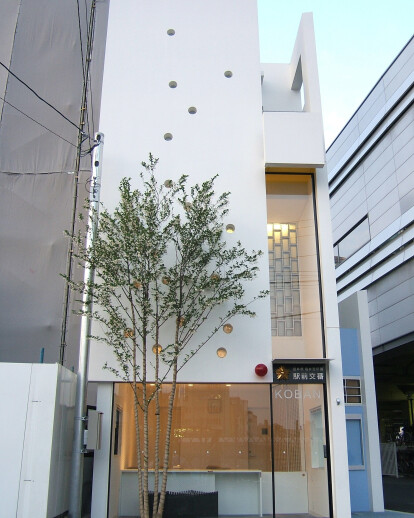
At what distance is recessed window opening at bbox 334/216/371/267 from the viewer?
25516 millimetres

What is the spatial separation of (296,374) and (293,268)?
7.05 feet

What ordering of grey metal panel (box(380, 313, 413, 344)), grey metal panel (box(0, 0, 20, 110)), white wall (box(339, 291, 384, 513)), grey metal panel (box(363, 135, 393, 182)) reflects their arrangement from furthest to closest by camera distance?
1. grey metal panel (box(363, 135, 393, 182))
2. grey metal panel (box(380, 313, 413, 344))
3. white wall (box(339, 291, 384, 513))
4. grey metal panel (box(0, 0, 20, 110))

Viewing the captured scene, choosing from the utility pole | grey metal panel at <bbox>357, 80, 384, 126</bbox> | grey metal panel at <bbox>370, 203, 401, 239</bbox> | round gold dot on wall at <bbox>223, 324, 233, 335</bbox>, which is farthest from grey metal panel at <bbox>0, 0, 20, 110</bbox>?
grey metal panel at <bbox>357, 80, 384, 126</bbox>

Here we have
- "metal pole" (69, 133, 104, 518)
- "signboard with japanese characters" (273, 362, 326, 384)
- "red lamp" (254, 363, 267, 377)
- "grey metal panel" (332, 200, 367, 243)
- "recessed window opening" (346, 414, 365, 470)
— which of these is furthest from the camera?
"grey metal panel" (332, 200, 367, 243)

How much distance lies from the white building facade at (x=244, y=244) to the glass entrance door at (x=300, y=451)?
0.02m

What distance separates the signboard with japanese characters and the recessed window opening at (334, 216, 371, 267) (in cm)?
1485

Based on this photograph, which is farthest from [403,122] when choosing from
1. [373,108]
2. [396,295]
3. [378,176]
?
[396,295]

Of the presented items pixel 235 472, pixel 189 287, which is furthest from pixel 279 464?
pixel 189 287

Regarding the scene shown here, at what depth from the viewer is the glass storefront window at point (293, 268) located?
37.5 feet

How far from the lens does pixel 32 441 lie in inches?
348

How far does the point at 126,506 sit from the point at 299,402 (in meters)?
3.68

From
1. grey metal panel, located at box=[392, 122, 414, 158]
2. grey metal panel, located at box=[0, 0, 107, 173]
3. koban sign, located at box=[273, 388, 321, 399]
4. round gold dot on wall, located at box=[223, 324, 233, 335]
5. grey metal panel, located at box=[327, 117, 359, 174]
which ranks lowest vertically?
koban sign, located at box=[273, 388, 321, 399]

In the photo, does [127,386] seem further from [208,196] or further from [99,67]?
[99,67]

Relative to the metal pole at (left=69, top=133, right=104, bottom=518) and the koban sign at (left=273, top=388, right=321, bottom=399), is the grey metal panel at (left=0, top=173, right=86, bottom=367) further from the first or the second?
the koban sign at (left=273, top=388, right=321, bottom=399)
